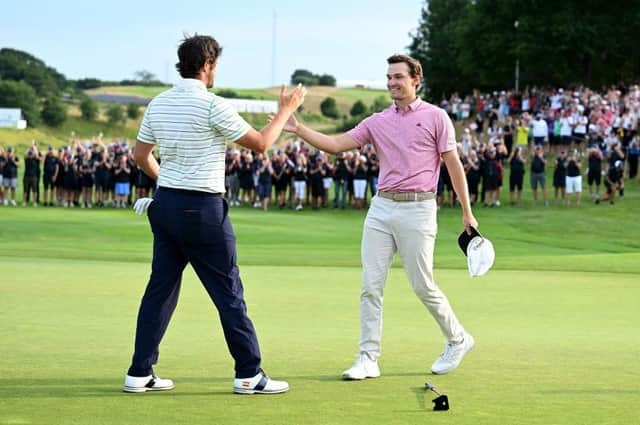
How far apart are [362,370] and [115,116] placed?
92433mm

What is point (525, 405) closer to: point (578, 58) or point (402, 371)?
point (402, 371)

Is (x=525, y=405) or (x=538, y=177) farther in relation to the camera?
(x=538, y=177)

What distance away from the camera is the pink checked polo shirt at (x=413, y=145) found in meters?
8.26

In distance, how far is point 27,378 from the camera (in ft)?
24.4

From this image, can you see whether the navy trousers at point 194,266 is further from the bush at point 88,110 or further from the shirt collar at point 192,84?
the bush at point 88,110

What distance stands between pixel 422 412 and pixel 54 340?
3.65m

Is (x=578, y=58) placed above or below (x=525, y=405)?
above

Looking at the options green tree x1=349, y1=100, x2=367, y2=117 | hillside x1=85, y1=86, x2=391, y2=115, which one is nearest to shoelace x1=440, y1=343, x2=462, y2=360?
green tree x1=349, y1=100, x2=367, y2=117

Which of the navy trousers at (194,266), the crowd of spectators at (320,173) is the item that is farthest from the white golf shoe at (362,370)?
the crowd of spectators at (320,173)

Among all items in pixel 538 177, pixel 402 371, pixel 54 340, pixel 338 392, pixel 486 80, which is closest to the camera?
pixel 338 392

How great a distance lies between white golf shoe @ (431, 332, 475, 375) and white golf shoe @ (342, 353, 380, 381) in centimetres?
43

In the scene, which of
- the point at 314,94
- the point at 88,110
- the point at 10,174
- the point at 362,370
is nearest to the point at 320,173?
the point at 10,174

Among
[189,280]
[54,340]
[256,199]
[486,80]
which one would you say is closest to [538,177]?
[256,199]

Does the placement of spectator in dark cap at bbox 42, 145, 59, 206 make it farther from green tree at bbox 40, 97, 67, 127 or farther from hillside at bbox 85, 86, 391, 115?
hillside at bbox 85, 86, 391, 115
